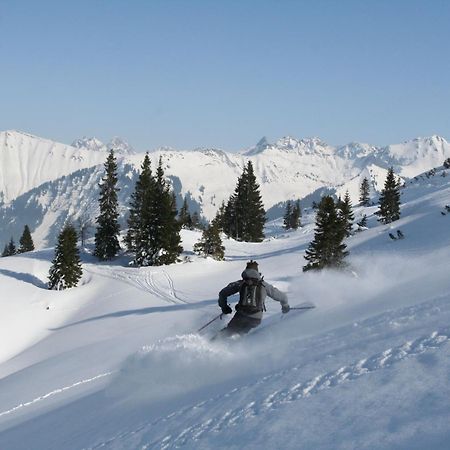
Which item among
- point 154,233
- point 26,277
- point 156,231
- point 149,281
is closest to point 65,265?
point 26,277

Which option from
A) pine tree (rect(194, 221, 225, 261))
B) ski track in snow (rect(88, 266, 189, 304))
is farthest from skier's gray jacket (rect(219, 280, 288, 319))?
pine tree (rect(194, 221, 225, 261))

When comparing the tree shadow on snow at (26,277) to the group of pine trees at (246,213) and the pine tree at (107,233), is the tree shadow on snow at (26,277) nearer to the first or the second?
the pine tree at (107,233)

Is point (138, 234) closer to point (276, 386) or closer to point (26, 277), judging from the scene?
point (26, 277)

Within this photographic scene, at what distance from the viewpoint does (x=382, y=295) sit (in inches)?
562

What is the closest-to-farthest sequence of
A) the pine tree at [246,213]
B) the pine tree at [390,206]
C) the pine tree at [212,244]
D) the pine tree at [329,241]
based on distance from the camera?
the pine tree at [329,241], the pine tree at [212,244], the pine tree at [390,206], the pine tree at [246,213]

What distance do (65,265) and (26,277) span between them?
6.70 meters

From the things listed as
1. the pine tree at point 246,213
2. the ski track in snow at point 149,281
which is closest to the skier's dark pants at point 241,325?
the ski track in snow at point 149,281

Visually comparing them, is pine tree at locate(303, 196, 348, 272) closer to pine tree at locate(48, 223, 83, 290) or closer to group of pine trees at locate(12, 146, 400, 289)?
group of pine trees at locate(12, 146, 400, 289)

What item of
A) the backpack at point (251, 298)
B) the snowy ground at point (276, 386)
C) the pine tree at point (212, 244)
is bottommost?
the snowy ground at point (276, 386)

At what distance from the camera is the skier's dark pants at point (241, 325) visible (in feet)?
42.0

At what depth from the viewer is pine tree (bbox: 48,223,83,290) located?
47.2 m

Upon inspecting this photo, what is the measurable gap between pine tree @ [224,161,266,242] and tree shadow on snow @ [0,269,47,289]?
34.3 meters

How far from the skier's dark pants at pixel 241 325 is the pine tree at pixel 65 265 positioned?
3717 centimetres

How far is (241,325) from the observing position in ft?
42.3
